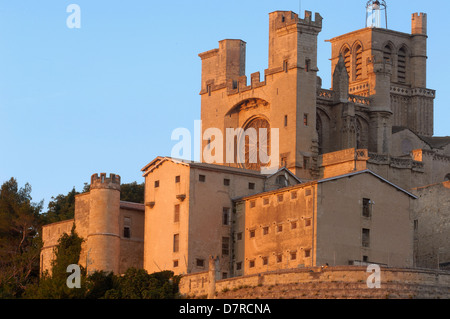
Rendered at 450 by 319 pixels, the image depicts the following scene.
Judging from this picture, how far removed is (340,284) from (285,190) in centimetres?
995

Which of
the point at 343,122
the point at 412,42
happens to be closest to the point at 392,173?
the point at 343,122

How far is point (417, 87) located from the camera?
118 metres

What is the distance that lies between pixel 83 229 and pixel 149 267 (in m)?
5.45

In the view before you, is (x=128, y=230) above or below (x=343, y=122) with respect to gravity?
below

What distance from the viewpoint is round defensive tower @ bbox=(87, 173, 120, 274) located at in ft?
277

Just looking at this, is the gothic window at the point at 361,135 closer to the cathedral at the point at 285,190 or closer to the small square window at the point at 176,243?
the cathedral at the point at 285,190

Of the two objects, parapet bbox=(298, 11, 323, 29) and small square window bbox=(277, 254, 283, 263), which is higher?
parapet bbox=(298, 11, 323, 29)

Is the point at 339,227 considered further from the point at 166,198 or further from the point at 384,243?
the point at 166,198

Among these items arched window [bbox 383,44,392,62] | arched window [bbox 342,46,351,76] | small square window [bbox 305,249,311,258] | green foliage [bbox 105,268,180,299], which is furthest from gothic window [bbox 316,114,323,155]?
arched window [bbox 342,46,351,76]

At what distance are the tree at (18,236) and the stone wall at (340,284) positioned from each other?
19273mm

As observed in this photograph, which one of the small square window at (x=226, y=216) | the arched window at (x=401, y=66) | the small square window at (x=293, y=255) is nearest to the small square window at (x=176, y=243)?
the small square window at (x=226, y=216)

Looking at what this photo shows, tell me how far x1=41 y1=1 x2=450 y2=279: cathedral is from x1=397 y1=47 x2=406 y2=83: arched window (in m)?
9.74

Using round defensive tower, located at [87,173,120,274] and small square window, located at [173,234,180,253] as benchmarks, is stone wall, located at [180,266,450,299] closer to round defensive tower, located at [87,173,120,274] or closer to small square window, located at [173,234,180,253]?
small square window, located at [173,234,180,253]

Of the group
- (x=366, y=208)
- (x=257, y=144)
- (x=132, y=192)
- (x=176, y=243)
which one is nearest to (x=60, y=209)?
(x=132, y=192)
